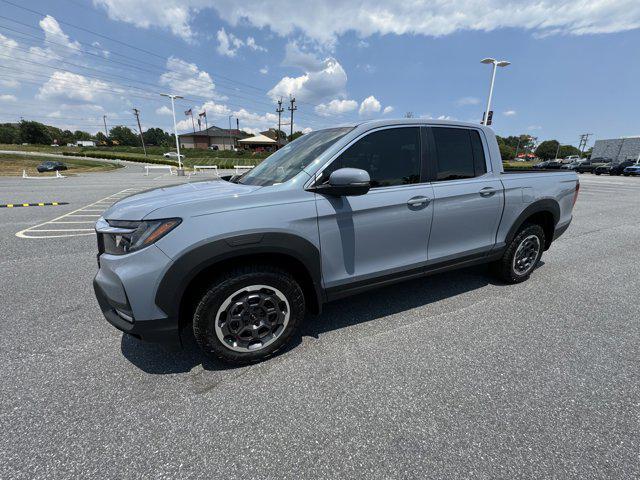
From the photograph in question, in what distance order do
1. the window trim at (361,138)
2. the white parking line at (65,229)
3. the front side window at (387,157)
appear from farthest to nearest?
the white parking line at (65,229) < the front side window at (387,157) < the window trim at (361,138)

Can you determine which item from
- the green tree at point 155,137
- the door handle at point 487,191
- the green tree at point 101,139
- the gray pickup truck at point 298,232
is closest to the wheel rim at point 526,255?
the gray pickup truck at point 298,232

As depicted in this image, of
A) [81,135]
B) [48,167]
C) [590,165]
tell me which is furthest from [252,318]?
[81,135]

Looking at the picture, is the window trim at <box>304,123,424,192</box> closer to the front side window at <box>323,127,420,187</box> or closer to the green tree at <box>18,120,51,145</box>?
the front side window at <box>323,127,420,187</box>

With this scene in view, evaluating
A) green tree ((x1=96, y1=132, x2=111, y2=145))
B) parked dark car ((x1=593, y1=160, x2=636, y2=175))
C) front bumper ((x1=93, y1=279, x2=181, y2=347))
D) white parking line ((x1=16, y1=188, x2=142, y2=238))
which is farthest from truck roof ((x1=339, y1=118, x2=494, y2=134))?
green tree ((x1=96, y1=132, x2=111, y2=145))

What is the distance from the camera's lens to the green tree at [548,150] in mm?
100000

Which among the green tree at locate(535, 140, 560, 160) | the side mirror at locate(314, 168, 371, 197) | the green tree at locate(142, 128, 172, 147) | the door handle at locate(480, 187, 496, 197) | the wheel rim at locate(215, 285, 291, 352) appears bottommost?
the wheel rim at locate(215, 285, 291, 352)

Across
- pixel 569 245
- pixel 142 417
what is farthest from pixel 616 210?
pixel 142 417

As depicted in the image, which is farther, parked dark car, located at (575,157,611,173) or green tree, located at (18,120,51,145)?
green tree, located at (18,120,51,145)

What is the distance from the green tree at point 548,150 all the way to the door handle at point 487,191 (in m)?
121

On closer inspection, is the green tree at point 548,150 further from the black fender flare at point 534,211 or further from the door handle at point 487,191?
the door handle at point 487,191

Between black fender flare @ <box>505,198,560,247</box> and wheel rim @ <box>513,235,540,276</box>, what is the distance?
0.84 ft

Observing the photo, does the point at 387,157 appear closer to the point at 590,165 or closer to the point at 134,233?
the point at 134,233

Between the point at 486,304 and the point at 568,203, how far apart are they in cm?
190

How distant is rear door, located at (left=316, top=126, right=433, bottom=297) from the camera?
2.46m
